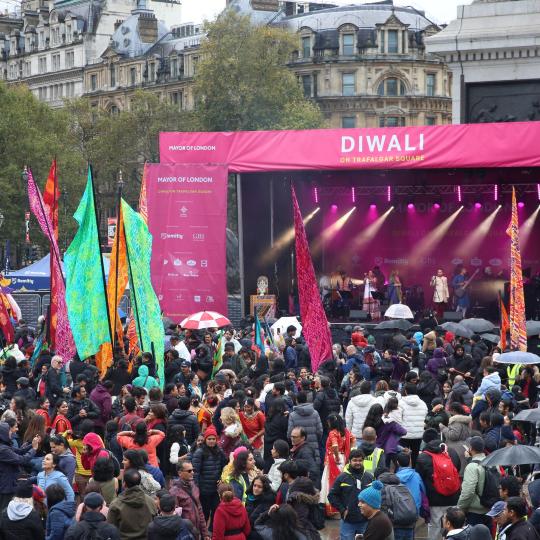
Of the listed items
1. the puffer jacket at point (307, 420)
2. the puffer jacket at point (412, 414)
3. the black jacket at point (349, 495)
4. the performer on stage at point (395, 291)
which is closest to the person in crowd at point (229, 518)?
the black jacket at point (349, 495)

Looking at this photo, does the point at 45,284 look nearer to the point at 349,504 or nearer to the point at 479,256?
the point at 479,256

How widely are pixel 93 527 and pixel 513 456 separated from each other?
12.9 feet

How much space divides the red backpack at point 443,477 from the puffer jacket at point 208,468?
2080mm

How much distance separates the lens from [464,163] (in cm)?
3077

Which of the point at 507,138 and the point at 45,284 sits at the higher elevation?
the point at 507,138

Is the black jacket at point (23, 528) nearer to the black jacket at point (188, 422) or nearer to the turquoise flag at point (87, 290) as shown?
the black jacket at point (188, 422)

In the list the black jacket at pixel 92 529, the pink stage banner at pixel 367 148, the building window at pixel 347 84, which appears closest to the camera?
the black jacket at pixel 92 529

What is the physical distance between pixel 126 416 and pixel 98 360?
536 cm

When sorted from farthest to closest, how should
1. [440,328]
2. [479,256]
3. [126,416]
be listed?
[479,256] < [440,328] < [126,416]

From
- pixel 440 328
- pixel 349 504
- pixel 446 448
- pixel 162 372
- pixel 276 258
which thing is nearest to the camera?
pixel 349 504

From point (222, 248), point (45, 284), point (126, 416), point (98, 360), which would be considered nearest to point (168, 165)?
point (222, 248)

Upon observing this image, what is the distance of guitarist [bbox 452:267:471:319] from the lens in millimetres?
35031

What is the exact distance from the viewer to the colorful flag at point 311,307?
18703mm

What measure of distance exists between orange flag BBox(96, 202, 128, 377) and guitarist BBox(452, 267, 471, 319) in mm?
13453
